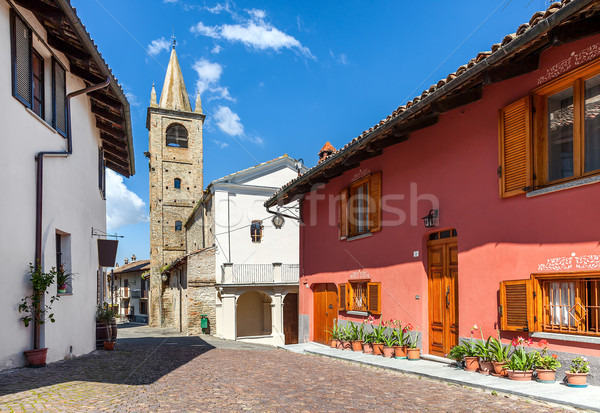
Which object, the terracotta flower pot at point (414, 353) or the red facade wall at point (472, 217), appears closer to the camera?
the red facade wall at point (472, 217)

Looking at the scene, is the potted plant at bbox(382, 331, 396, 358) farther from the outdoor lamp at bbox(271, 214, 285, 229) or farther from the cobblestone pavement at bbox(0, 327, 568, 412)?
the outdoor lamp at bbox(271, 214, 285, 229)

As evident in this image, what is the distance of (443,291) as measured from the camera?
909 cm

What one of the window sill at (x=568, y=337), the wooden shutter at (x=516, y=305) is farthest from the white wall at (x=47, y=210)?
the window sill at (x=568, y=337)

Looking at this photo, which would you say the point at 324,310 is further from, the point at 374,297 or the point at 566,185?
the point at 566,185

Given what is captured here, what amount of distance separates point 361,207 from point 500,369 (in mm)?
5862

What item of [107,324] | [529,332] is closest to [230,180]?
[107,324]

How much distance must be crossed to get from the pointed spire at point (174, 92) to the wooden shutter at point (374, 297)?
2874 cm

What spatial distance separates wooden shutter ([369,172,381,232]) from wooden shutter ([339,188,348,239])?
1421 millimetres

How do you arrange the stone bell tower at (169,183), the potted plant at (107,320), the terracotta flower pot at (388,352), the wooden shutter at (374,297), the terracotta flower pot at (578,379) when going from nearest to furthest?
1. the terracotta flower pot at (578,379)
2. the terracotta flower pot at (388,352)
3. the wooden shutter at (374,297)
4. the potted plant at (107,320)
5. the stone bell tower at (169,183)

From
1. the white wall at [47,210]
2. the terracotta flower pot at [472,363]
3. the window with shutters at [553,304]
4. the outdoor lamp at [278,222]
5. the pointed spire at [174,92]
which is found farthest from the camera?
the pointed spire at [174,92]

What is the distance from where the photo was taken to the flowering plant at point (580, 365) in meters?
5.84

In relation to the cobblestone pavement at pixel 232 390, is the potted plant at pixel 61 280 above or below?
above

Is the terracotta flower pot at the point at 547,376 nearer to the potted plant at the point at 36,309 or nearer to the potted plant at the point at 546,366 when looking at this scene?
the potted plant at the point at 546,366

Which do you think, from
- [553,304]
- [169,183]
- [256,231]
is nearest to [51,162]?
[553,304]
